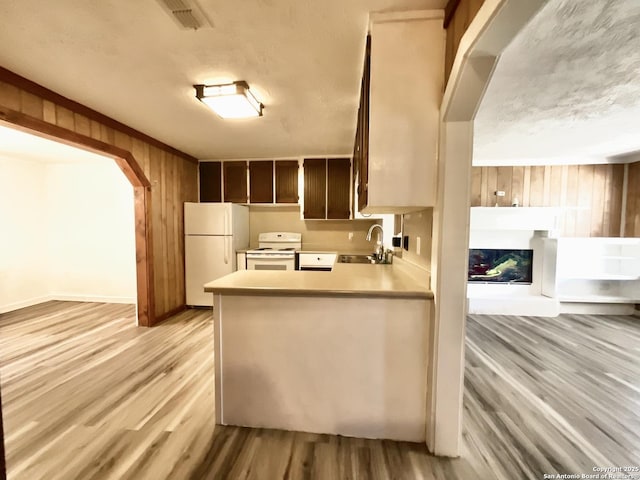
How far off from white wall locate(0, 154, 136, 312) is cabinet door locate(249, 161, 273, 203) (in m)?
1.95

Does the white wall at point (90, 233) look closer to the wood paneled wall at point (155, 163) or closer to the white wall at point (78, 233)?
the white wall at point (78, 233)

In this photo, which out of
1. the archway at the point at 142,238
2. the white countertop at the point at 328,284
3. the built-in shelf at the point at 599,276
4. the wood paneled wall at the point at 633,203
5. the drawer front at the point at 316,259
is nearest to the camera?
the white countertop at the point at 328,284

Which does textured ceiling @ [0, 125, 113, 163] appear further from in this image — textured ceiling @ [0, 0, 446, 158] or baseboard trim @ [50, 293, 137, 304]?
baseboard trim @ [50, 293, 137, 304]

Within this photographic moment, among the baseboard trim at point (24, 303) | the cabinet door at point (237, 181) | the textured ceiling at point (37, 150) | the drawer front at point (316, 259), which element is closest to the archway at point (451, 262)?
the drawer front at point (316, 259)

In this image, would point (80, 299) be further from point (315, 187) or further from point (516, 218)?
point (516, 218)

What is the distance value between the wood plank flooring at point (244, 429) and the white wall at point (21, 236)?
144 centimetres

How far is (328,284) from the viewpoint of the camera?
1668 mm

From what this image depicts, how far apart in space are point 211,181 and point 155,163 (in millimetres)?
992

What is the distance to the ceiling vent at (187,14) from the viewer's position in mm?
1297

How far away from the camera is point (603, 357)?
2.64 meters

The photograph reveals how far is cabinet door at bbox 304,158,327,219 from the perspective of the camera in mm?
4180

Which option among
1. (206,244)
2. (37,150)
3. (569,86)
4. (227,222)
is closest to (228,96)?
(227,222)

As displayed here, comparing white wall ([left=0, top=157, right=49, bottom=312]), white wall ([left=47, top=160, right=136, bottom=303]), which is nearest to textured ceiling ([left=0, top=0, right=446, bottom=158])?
white wall ([left=47, top=160, right=136, bottom=303])

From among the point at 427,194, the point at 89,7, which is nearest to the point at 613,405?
the point at 427,194
